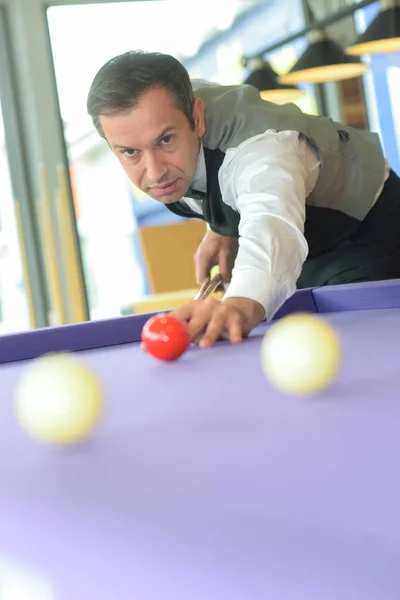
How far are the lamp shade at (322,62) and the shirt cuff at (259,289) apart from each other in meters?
2.57

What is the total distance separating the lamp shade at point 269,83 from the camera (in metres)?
4.43

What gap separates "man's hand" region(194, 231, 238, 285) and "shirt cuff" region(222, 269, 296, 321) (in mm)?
989

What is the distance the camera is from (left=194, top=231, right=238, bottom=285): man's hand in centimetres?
273

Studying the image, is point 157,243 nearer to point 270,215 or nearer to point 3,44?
point 3,44

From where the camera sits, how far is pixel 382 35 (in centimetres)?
360

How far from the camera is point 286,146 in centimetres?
197

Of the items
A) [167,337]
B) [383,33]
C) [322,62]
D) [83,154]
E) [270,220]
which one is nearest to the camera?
[167,337]

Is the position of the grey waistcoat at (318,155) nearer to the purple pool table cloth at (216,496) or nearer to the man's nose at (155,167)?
the man's nose at (155,167)

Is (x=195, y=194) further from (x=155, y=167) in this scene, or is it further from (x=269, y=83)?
(x=269, y=83)

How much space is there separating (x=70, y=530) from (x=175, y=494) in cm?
11

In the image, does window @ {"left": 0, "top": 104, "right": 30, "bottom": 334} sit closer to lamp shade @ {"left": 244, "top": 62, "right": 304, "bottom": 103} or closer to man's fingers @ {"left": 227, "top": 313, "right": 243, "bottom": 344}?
lamp shade @ {"left": 244, "top": 62, "right": 304, "bottom": 103}

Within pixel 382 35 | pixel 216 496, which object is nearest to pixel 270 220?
pixel 216 496

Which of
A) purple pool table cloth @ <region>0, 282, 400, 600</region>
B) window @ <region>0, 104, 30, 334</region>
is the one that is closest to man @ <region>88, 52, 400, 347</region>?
purple pool table cloth @ <region>0, 282, 400, 600</region>

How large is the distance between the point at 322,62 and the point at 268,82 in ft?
1.81
